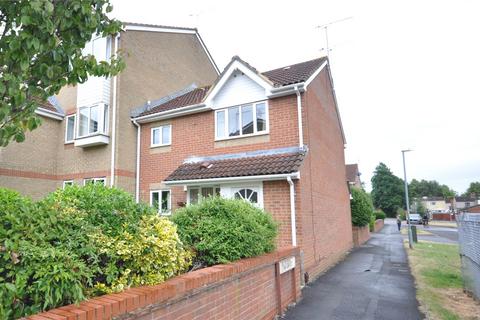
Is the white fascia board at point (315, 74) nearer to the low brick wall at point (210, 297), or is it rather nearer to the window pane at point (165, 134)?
the low brick wall at point (210, 297)

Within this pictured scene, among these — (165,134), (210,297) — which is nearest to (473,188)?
(165,134)

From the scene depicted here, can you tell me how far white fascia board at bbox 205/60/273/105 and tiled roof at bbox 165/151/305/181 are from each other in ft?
8.41

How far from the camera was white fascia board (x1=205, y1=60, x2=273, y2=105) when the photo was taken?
12219 mm

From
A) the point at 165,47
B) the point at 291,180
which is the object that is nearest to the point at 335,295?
the point at 291,180

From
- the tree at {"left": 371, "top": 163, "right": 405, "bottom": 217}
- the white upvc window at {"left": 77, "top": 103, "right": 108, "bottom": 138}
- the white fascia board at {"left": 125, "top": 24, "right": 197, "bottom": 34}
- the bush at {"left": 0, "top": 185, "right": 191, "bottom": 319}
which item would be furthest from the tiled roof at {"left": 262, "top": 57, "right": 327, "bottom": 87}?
the tree at {"left": 371, "top": 163, "right": 405, "bottom": 217}

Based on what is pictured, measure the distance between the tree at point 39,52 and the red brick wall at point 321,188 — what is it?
26.4 feet

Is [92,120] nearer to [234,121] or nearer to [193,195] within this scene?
[193,195]

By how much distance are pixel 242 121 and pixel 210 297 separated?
30.6ft

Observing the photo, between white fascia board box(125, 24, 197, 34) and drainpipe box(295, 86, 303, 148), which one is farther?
white fascia board box(125, 24, 197, 34)

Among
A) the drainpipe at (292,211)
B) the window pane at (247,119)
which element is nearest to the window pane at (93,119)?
the window pane at (247,119)

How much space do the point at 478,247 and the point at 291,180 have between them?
497 cm

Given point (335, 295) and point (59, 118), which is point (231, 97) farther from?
point (59, 118)

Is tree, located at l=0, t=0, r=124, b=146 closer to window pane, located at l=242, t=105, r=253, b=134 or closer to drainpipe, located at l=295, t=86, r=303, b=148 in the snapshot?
drainpipe, located at l=295, t=86, r=303, b=148

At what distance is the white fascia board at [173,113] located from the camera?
1380 centimetres
